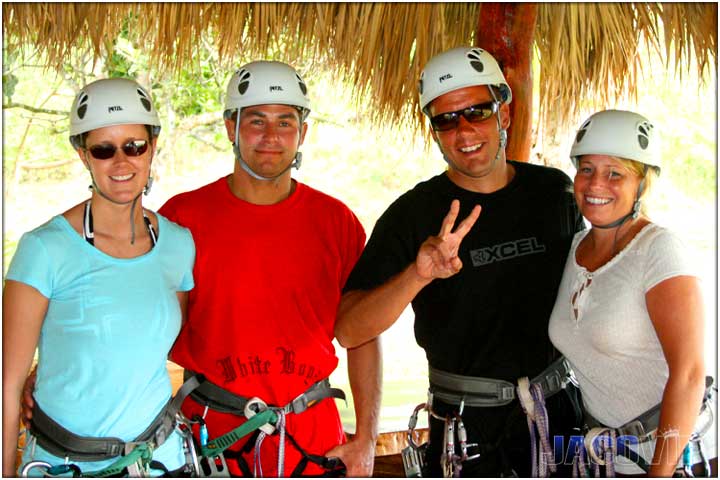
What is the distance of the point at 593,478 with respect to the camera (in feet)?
9.20

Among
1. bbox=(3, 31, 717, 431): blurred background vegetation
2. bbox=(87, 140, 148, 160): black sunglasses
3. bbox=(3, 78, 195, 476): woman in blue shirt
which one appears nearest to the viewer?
bbox=(3, 78, 195, 476): woman in blue shirt

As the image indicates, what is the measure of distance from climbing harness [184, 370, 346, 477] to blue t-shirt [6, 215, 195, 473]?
0.38m

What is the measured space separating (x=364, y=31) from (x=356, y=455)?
2.53m

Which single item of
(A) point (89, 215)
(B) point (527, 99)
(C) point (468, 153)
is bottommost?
(A) point (89, 215)

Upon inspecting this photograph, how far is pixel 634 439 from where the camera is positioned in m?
2.60

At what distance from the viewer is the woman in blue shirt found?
2.52 m

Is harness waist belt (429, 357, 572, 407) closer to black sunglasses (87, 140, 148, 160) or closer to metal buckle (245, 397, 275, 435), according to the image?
metal buckle (245, 397, 275, 435)

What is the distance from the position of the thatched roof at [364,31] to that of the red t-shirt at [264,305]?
1.76 metres

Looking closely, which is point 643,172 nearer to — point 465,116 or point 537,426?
point 465,116

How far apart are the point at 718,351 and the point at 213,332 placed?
5.94 ft

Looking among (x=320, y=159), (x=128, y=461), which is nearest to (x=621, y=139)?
(x=128, y=461)

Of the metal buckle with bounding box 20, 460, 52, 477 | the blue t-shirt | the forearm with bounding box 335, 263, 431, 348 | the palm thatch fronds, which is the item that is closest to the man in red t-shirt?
the forearm with bounding box 335, 263, 431, 348

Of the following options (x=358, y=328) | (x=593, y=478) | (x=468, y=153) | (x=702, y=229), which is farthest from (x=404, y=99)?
(x=702, y=229)

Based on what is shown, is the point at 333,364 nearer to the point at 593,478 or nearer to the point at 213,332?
the point at 213,332
